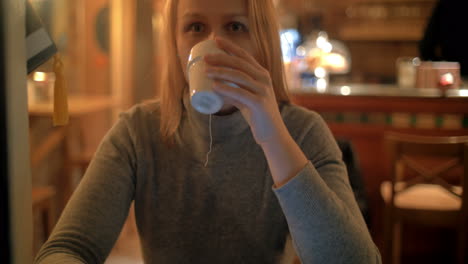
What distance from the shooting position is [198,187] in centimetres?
85

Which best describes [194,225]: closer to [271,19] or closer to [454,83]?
[271,19]

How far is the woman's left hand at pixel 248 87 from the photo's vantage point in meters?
0.61

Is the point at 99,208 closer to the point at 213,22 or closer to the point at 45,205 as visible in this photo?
the point at 213,22

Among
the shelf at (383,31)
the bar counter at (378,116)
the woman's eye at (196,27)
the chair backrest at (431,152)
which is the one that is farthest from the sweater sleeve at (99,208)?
the shelf at (383,31)

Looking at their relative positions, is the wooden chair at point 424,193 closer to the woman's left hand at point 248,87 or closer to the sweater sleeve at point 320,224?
the sweater sleeve at point 320,224

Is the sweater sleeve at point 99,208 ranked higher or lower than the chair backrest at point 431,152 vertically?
higher

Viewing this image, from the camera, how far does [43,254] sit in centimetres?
70

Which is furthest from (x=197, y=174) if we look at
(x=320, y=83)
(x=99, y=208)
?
(x=320, y=83)

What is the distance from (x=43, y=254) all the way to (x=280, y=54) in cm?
54

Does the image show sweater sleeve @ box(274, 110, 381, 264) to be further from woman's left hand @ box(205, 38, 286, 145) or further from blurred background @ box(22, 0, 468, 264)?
blurred background @ box(22, 0, 468, 264)

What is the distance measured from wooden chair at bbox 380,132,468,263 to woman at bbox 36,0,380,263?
122 centimetres

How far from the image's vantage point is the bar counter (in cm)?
250

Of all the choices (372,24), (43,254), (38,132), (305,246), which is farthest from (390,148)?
(372,24)

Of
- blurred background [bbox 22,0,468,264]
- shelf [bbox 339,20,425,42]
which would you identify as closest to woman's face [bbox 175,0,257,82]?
Result: blurred background [bbox 22,0,468,264]
